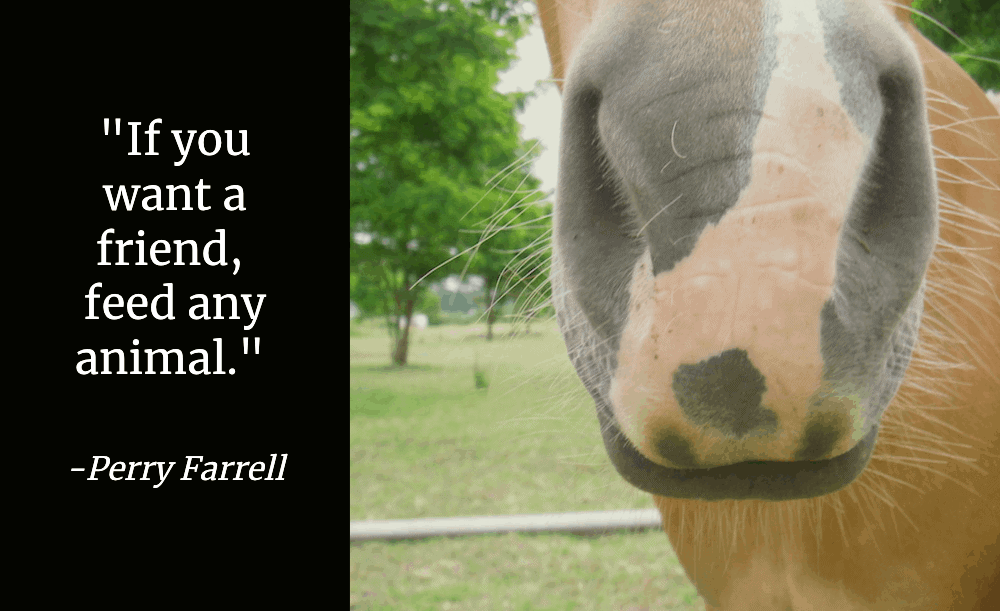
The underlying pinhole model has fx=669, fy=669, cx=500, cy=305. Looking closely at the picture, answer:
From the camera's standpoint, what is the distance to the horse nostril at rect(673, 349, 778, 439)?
0.62 metres

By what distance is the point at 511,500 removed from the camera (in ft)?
16.0

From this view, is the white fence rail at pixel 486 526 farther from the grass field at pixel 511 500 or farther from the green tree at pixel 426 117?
the green tree at pixel 426 117

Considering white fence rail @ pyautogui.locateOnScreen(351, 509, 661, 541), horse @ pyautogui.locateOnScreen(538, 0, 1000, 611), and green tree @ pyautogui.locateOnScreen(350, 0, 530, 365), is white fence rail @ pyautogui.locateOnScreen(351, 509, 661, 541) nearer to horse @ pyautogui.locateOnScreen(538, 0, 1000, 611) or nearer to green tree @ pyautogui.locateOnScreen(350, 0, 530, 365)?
green tree @ pyautogui.locateOnScreen(350, 0, 530, 365)
